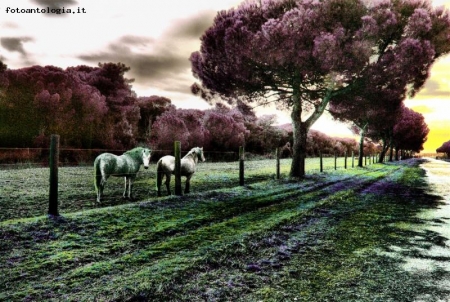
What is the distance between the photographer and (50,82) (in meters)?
23.7

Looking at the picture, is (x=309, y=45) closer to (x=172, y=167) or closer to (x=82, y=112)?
(x=172, y=167)

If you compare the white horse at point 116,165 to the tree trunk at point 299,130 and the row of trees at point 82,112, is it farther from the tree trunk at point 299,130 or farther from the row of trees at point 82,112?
the row of trees at point 82,112

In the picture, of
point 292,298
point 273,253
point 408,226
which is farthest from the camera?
point 408,226

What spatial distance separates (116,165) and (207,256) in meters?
4.88

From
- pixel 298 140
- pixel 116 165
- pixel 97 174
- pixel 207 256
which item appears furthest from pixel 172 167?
pixel 298 140

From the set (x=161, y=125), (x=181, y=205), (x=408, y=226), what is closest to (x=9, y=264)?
(x=181, y=205)

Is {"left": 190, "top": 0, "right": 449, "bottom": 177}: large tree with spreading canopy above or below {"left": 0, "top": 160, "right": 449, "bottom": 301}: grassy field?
above

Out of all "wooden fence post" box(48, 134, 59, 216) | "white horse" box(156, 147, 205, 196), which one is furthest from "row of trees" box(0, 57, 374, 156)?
"wooden fence post" box(48, 134, 59, 216)

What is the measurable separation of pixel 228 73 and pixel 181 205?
33.5 feet

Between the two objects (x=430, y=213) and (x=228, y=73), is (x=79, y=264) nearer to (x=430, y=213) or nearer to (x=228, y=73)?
(x=430, y=213)

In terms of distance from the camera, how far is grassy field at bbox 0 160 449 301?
11.0ft

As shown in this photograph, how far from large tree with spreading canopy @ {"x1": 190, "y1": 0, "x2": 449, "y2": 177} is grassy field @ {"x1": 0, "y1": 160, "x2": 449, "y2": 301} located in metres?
8.75

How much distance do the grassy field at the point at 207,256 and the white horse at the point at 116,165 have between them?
104cm

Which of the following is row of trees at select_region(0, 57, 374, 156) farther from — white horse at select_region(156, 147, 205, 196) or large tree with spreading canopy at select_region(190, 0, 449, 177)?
white horse at select_region(156, 147, 205, 196)
